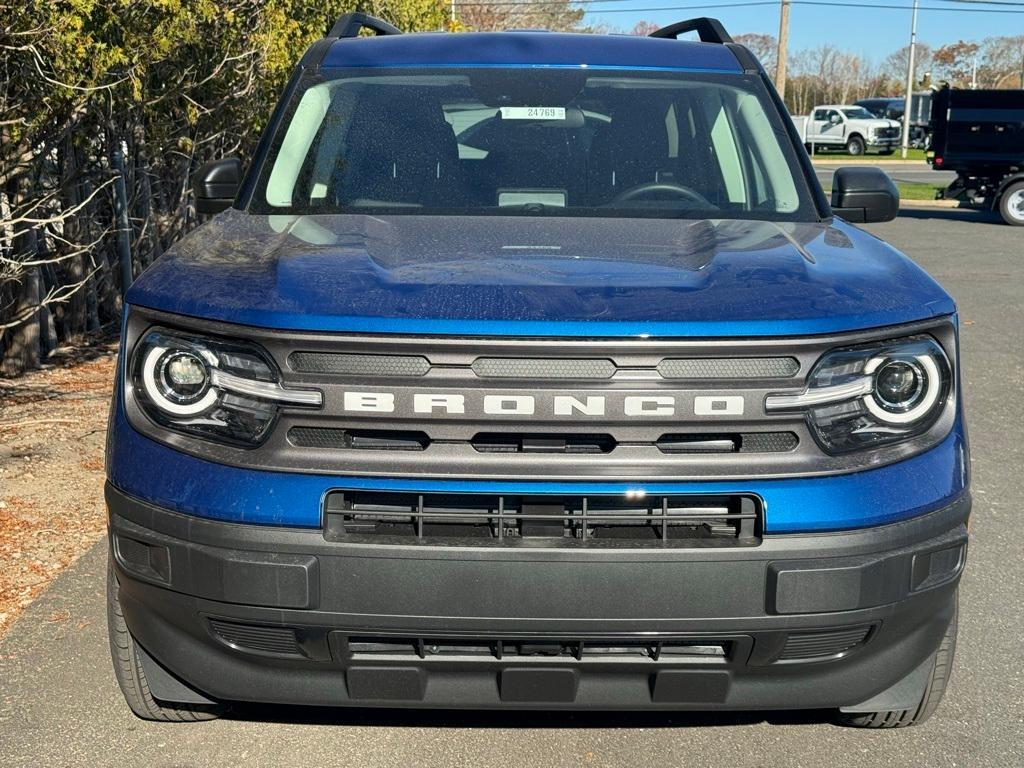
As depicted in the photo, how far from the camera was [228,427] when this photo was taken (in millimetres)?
2799

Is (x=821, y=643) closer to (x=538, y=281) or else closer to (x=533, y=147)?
(x=538, y=281)

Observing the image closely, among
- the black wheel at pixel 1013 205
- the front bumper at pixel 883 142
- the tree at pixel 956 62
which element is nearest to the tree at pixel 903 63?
the tree at pixel 956 62

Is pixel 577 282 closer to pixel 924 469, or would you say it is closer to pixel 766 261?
pixel 766 261

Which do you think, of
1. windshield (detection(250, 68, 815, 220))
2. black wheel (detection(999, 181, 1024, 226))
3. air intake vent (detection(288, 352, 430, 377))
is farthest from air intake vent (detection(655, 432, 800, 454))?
black wheel (detection(999, 181, 1024, 226))

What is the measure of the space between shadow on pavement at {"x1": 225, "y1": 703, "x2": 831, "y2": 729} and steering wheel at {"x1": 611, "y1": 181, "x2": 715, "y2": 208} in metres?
1.56

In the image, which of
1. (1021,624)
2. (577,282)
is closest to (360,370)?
(577,282)

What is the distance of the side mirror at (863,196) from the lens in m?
4.38

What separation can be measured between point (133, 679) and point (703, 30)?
134 inches

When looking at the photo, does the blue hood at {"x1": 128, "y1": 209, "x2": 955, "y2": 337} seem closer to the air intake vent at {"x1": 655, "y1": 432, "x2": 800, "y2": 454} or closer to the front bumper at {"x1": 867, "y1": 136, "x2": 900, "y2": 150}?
the air intake vent at {"x1": 655, "y1": 432, "x2": 800, "y2": 454}

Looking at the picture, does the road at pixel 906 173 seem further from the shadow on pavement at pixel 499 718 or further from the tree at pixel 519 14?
the shadow on pavement at pixel 499 718

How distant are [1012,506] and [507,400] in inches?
150

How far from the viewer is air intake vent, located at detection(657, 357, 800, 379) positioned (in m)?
2.70

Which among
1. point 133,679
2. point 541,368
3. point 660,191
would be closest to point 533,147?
point 660,191

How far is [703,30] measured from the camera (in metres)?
5.22
